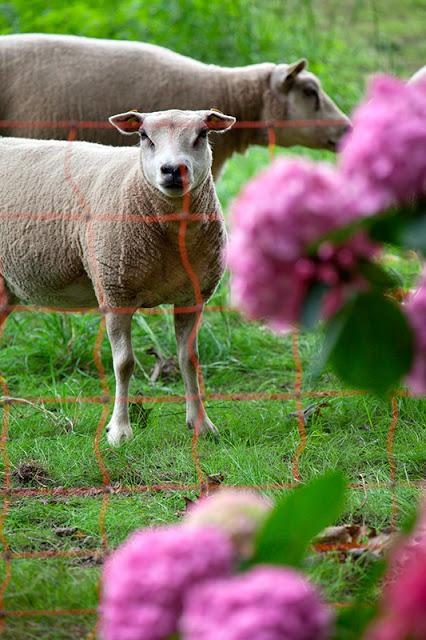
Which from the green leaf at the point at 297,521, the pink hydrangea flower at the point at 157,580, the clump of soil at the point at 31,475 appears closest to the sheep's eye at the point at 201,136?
the clump of soil at the point at 31,475

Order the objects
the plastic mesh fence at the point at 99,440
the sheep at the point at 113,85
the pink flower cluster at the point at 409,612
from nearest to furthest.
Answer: the pink flower cluster at the point at 409,612 < the plastic mesh fence at the point at 99,440 < the sheep at the point at 113,85

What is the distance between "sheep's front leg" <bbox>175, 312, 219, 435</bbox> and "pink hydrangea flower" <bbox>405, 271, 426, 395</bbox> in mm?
2686

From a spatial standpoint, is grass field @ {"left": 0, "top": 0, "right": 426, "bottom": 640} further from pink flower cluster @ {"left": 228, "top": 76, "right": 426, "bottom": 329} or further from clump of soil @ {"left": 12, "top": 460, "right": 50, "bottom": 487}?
pink flower cluster @ {"left": 228, "top": 76, "right": 426, "bottom": 329}

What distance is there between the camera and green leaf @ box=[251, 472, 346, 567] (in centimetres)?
171

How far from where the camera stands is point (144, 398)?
4688mm

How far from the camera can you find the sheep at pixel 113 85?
5.91 m

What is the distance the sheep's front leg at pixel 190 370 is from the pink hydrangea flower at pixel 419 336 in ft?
8.81

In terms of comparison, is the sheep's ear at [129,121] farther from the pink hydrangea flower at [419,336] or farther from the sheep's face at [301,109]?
the pink hydrangea flower at [419,336]

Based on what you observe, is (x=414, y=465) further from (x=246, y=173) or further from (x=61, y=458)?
(x=246, y=173)

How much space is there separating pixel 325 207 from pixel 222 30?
7.65 metres

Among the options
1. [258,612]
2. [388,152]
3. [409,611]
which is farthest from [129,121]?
[409,611]

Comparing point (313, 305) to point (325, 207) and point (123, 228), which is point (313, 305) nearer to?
point (325, 207)

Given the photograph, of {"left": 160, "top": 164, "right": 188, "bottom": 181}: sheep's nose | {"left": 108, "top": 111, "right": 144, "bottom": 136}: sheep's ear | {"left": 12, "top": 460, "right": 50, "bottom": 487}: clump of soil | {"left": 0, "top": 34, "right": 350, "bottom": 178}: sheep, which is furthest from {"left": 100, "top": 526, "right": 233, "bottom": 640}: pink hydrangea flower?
{"left": 0, "top": 34, "right": 350, "bottom": 178}: sheep

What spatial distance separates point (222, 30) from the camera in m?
8.91
